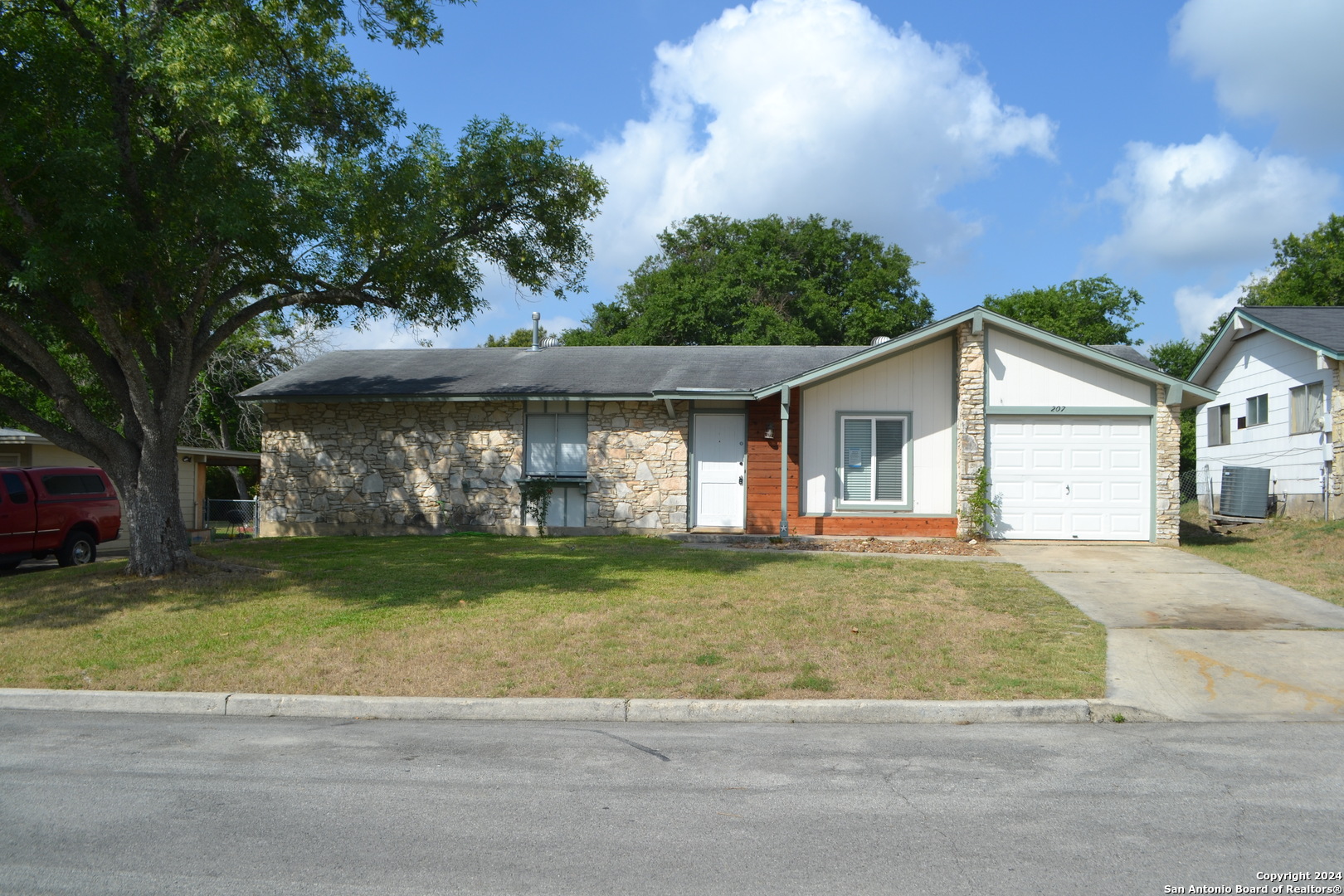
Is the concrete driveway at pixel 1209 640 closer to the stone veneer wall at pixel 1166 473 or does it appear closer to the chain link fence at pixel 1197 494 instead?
the stone veneer wall at pixel 1166 473

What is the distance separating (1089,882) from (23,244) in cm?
1264

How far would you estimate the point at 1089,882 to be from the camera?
12.9 ft

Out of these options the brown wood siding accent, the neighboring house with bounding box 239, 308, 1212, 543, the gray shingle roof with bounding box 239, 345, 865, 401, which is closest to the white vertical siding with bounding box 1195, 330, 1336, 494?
the neighboring house with bounding box 239, 308, 1212, 543

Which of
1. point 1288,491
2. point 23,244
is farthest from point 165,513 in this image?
point 1288,491

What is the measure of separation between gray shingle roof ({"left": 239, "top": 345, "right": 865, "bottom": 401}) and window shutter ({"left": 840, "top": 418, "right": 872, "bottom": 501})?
1461mm

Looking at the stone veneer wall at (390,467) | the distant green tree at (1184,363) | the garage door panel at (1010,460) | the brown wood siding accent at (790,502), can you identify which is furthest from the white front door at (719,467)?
the distant green tree at (1184,363)

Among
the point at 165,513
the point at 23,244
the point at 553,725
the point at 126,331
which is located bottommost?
the point at 553,725

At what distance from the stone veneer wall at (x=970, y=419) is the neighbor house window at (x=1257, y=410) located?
9185mm

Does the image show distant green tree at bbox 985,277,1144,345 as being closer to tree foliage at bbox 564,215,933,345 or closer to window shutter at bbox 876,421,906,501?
tree foliage at bbox 564,215,933,345

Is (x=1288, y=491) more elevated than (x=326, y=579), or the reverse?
(x=1288, y=491)

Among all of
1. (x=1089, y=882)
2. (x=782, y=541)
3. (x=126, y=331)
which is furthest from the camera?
(x=782, y=541)

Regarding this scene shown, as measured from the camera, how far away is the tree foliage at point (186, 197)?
10.4m

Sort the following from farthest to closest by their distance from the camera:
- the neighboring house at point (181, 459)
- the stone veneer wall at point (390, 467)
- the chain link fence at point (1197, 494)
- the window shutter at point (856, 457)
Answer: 1. the chain link fence at point (1197, 494)
2. the neighboring house at point (181, 459)
3. the stone veneer wall at point (390, 467)
4. the window shutter at point (856, 457)

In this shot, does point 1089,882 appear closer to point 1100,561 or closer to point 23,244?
point 1100,561
